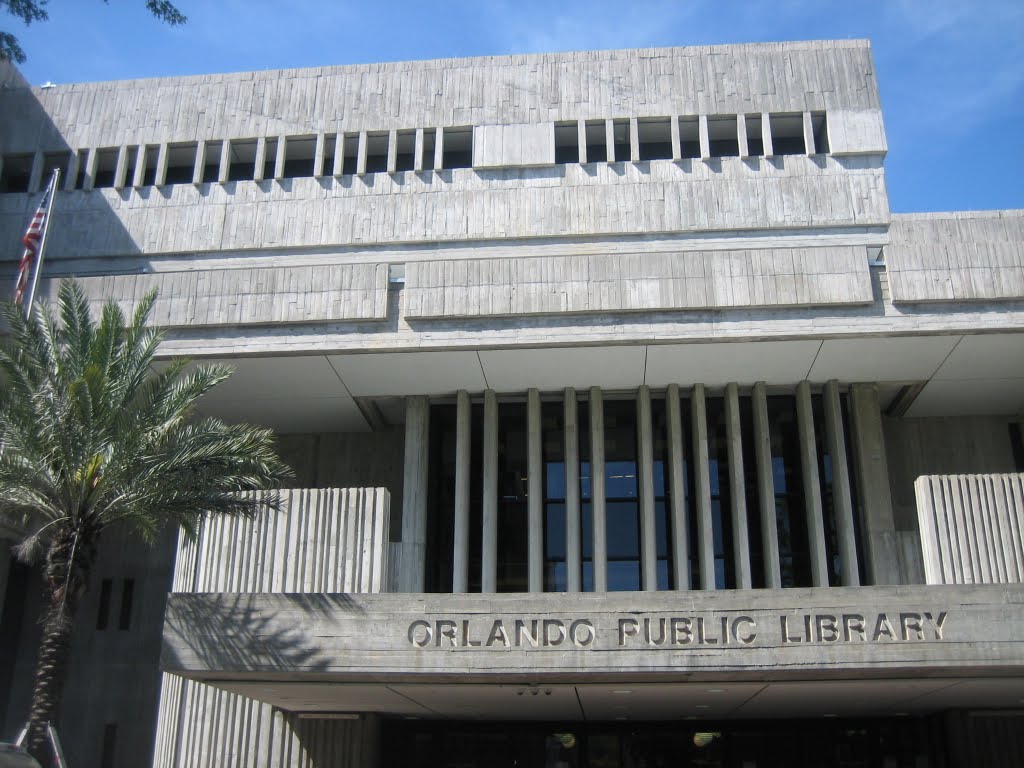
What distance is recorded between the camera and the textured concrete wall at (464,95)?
22781 millimetres

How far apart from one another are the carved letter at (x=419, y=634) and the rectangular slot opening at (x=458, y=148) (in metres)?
12.2

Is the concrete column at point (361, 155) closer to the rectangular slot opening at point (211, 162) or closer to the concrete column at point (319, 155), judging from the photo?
the concrete column at point (319, 155)

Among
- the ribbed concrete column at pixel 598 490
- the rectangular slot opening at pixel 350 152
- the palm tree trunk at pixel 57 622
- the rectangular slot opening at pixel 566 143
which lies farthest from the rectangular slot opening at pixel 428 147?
the palm tree trunk at pixel 57 622

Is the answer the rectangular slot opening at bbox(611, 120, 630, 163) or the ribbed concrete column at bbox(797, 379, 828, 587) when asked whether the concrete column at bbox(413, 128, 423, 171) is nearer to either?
the rectangular slot opening at bbox(611, 120, 630, 163)

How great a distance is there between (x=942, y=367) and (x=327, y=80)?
14984 mm

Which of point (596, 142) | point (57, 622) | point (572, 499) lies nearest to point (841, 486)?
point (572, 499)

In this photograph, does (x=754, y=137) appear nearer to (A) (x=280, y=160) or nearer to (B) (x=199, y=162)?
(A) (x=280, y=160)

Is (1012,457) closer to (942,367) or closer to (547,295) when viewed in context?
(942,367)

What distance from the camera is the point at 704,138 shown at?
22469 mm

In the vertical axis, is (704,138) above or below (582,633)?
above

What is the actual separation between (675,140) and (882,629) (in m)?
12.4

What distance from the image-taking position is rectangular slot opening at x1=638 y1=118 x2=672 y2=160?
23.0 metres

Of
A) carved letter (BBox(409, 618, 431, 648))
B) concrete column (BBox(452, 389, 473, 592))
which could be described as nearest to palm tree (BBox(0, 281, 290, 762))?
carved letter (BBox(409, 618, 431, 648))

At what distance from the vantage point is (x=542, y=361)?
19234 mm
